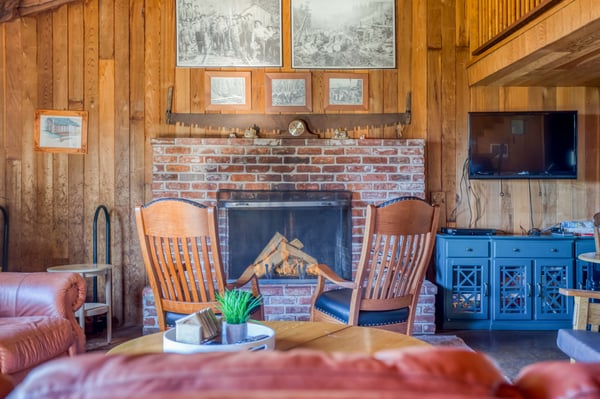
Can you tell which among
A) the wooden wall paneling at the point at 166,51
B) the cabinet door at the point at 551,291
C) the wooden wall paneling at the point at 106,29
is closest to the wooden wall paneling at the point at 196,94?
the wooden wall paneling at the point at 166,51

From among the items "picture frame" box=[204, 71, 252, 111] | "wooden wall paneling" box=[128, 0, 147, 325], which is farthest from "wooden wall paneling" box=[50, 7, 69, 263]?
"picture frame" box=[204, 71, 252, 111]

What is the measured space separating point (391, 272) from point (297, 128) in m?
1.95

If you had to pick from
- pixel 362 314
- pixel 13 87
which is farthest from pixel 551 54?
pixel 13 87

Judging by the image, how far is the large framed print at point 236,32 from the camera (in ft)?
13.5

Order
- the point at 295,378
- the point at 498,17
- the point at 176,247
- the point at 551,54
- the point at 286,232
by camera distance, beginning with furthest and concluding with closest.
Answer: the point at 286,232
the point at 498,17
the point at 551,54
the point at 176,247
the point at 295,378

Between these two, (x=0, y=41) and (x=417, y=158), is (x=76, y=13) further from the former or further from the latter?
(x=417, y=158)

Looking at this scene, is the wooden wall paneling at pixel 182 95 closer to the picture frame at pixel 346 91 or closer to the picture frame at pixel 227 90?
the picture frame at pixel 227 90

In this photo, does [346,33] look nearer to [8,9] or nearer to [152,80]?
[152,80]

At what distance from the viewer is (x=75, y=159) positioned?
13.3 ft

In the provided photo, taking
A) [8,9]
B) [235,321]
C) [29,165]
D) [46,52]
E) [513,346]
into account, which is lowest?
[513,346]

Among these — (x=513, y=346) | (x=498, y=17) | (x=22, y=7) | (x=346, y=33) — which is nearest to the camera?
(x=513, y=346)

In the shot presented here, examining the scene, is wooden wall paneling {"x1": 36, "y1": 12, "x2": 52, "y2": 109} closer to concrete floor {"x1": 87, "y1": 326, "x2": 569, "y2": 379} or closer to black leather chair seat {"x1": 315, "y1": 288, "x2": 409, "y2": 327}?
concrete floor {"x1": 87, "y1": 326, "x2": 569, "y2": 379}

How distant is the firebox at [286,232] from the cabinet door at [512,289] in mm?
1148

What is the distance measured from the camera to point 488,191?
13.7 feet
